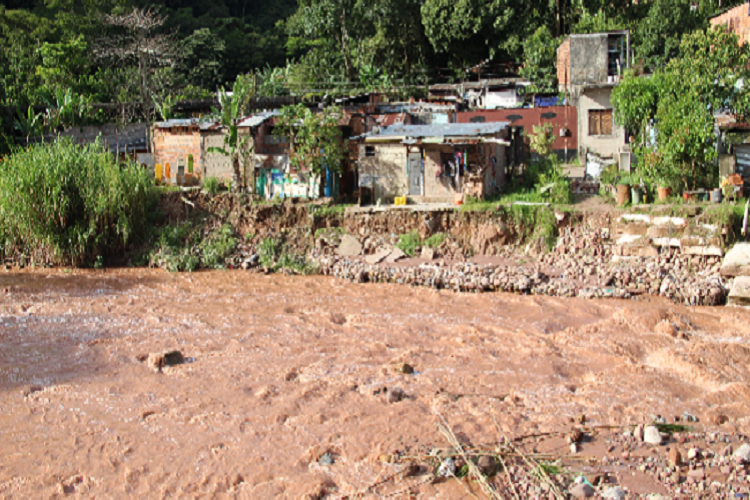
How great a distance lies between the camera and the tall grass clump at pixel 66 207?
17953mm

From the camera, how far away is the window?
21.9 m

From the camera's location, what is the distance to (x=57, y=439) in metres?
8.98

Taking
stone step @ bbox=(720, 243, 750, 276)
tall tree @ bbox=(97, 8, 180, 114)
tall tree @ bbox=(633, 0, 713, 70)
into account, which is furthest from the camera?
tall tree @ bbox=(633, 0, 713, 70)

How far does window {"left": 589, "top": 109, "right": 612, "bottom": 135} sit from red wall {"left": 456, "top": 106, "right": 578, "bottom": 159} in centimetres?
87

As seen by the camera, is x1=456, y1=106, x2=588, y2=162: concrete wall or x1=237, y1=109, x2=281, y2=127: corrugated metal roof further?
x1=456, y1=106, x2=588, y2=162: concrete wall

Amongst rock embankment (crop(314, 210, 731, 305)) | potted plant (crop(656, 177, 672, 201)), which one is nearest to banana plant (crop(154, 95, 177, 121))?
rock embankment (crop(314, 210, 731, 305))

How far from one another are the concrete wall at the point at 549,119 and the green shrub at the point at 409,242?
292 inches

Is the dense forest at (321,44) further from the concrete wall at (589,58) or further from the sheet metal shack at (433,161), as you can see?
the sheet metal shack at (433,161)

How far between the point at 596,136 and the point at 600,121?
1.73 feet

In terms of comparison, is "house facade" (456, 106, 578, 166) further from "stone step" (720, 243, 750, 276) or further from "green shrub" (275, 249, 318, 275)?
"stone step" (720, 243, 750, 276)

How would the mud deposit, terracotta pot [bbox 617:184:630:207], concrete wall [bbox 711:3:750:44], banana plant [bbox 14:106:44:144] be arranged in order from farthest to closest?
concrete wall [bbox 711:3:750:44] < banana plant [bbox 14:106:44:144] < terracotta pot [bbox 617:184:630:207] < the mud deposit

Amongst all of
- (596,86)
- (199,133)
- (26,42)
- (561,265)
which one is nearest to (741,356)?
(561,265)

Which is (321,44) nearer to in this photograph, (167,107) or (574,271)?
(167,107)

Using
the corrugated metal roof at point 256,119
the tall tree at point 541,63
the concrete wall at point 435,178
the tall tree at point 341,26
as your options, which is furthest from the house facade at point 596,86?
the tall tree at point 341,26
